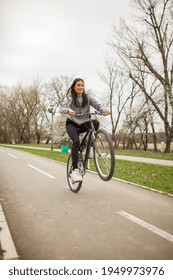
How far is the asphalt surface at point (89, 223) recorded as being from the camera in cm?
304

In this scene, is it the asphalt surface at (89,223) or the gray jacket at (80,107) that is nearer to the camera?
the asphalt surface at (89,223)

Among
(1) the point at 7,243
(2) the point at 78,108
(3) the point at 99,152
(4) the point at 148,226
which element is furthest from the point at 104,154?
(1) the point at 7,243

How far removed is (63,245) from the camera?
322cm

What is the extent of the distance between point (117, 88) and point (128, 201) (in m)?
41.0

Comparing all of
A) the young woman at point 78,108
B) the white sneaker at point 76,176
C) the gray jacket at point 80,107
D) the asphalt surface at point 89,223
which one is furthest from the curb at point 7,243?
the gray jacket at point 80,107

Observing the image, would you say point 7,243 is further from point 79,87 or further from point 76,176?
point 79,87

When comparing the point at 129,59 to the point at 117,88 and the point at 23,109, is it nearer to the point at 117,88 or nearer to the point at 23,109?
the point at 117,88

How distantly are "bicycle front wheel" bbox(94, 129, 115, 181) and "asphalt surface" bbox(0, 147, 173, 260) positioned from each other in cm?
66

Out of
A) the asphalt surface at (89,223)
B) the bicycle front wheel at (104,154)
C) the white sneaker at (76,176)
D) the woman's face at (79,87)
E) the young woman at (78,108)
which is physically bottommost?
the asphalt surface at (89,223)

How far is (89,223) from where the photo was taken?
13.3ft

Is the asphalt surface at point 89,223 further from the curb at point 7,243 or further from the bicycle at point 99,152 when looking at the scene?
the bicycle at point 99,152

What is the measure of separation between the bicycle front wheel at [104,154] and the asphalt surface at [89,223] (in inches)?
25.9

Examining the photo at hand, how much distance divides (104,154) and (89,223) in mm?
1411
